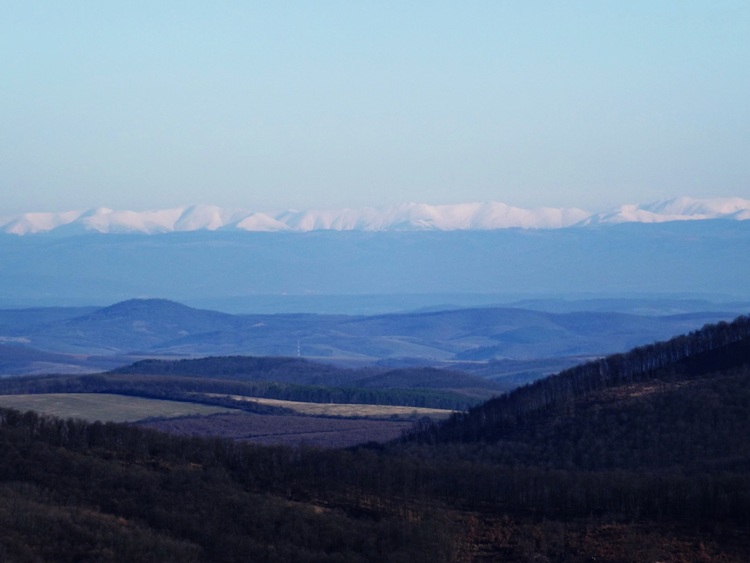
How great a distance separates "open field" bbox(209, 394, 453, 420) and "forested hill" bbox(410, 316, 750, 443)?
2331 centimetres

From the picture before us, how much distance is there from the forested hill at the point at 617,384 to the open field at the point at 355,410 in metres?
23.3

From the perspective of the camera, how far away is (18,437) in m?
54.8

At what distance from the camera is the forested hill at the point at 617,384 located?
74562mm

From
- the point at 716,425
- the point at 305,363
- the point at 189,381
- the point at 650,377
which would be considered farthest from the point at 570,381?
the point at 305,363

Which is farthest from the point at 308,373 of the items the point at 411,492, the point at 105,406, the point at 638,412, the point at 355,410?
the point at 411,492

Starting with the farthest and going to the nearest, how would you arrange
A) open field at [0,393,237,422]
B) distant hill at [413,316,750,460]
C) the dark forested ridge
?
1. open field at [0,393,237,422]
2. distant hill at [413,316,750,460]
3. the dark forested ridge

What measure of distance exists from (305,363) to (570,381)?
102779mm

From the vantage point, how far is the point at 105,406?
376ft

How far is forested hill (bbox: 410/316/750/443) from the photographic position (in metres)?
74.6

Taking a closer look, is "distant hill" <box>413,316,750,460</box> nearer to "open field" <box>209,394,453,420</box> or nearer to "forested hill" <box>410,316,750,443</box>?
"forested hill" <box>410,316,750,443</box>

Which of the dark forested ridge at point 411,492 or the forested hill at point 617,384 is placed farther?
the forested hill at point 617,384

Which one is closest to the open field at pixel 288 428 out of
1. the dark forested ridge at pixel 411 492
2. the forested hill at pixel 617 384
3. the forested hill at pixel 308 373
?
the forested hill at pixel 617 384

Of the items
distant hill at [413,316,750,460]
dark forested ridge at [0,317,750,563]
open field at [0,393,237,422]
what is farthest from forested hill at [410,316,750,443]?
open field at [0,393,237,422]

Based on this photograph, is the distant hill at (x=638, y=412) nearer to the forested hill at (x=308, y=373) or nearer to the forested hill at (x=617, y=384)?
the forested hill at (x=617, y=384)
